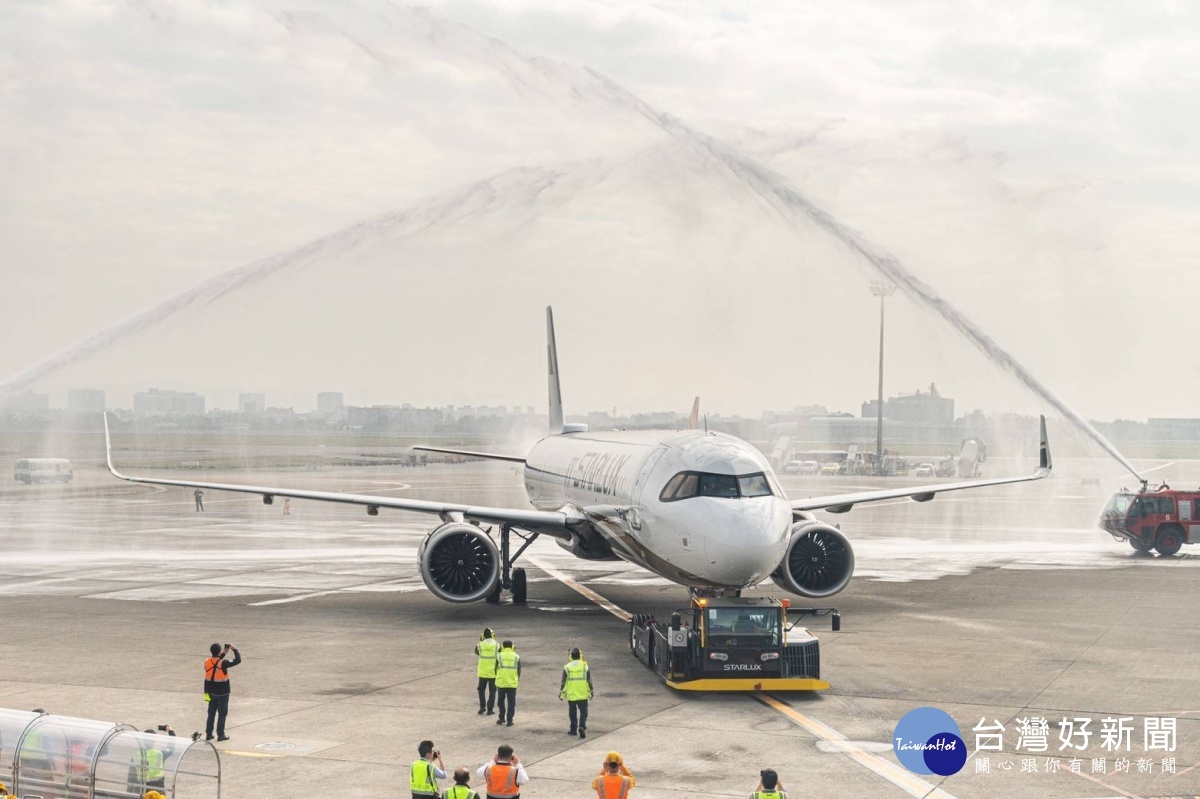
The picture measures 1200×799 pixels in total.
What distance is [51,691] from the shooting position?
957 inches

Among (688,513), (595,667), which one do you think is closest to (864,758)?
(595,667)

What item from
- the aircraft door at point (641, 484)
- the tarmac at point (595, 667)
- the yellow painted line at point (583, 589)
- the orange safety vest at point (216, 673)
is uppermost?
the aircraft door at point (641, 484)

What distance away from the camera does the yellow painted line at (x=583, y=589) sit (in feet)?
118

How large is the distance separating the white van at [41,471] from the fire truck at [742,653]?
308 feet

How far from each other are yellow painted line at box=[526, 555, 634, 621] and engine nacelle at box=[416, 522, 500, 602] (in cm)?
387

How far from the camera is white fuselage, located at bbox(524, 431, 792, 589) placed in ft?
90.1

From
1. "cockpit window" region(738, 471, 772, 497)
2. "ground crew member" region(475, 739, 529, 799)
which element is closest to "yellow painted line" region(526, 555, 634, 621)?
"cockpit window" region(738, 471, 772, 497)

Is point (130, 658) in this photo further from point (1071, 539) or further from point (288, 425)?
point (288, 425)

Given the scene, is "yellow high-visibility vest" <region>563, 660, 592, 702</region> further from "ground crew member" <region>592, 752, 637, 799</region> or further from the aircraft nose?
the aircraft nose

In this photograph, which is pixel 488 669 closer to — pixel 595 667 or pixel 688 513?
pixel 595 667

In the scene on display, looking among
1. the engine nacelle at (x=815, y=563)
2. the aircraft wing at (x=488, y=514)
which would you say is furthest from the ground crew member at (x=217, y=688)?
the engine nacelle at (x=815, y=563)

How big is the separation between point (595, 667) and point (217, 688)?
9.22 meters

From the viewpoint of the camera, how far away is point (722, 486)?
2880 centimetres

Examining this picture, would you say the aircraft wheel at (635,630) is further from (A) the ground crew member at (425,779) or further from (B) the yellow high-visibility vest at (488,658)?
(A) the ground crew member at (425,779)
